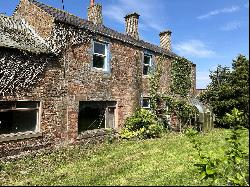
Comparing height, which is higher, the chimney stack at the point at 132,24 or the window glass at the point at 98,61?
the chimney stack at the point at 132,24

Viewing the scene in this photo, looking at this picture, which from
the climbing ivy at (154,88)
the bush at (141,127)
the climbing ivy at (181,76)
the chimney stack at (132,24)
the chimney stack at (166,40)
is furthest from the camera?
the chimney stack at (166,40)

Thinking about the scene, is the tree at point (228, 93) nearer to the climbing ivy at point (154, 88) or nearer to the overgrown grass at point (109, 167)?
the climbing ivy at point (154, 88)

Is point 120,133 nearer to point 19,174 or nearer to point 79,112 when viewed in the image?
point 79,112

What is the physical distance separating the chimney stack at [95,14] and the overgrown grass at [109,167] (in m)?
10.6

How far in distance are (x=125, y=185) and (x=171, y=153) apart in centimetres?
468

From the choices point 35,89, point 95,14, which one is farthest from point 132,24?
point 35,89

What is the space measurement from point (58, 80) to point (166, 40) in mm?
16281

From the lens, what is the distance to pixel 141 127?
1892 cm

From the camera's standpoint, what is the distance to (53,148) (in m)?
14.5

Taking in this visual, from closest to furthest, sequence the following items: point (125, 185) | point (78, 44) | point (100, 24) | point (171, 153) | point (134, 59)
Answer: point (125, 185) → point (171, 153) → point (78, 44) → point (134, 59) → point (100, 24)

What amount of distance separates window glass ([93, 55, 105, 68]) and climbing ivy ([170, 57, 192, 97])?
825 centimetres

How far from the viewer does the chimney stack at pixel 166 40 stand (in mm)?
28606

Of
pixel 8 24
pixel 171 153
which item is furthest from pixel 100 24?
pixel 171 153

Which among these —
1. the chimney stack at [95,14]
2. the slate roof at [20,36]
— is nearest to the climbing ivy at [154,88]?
the chimney stack at [95,14]
